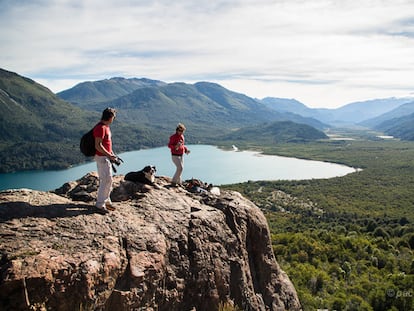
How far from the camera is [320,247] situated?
37.2 metres

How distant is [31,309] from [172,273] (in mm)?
3269

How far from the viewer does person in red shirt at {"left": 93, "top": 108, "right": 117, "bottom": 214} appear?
8.48m

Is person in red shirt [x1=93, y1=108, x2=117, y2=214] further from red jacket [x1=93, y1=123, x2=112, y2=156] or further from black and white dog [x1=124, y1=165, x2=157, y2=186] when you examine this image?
black and white dog [x1=124, y1=165, x2=157, y2=186]

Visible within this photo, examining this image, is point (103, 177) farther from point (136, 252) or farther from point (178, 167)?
point (178, 167)

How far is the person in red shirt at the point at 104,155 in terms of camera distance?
848 cm

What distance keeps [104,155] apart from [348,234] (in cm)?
4919

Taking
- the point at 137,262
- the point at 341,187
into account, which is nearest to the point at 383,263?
the point at 137,262

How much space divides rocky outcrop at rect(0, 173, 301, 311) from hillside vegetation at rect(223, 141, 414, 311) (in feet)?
37.9

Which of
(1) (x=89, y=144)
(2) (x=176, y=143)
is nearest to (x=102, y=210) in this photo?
(1) (x=89, y=144)

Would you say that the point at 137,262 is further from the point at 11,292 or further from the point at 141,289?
the point at 11,292

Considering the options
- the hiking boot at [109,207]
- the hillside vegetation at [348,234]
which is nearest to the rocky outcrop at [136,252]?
the hiking boot at [109,207]

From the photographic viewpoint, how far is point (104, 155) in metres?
8.66

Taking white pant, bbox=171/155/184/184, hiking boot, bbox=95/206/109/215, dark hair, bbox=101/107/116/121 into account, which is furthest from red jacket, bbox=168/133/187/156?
hiking boot, bbox=95/206/109/215

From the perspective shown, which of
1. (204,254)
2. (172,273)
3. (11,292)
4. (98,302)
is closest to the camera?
(11,292)
